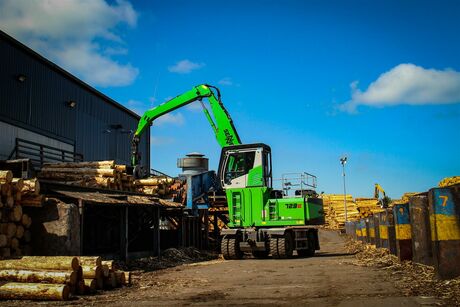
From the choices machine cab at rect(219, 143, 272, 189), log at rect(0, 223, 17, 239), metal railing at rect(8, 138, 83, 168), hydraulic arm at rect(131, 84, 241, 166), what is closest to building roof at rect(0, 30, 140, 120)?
metal railing at rect(8, 138, 83, 168)

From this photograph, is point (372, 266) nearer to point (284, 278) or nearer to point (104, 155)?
point (284, 278)

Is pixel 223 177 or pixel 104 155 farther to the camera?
pixel 104 155

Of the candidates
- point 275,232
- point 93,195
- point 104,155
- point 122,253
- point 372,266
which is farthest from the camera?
point 104,155

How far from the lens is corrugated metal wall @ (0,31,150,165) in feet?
77.8

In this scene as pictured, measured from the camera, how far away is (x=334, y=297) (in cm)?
878

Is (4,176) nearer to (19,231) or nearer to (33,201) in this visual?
(33,201)

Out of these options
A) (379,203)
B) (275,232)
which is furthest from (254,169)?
(379,203)

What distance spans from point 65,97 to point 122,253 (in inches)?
614

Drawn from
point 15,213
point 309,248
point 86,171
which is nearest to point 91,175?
point 86,171

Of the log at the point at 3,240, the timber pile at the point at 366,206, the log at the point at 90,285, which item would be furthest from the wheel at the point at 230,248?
the timber pile at the point at 366,206

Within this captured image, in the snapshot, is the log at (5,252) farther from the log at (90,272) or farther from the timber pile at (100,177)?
the timber pile at (100,177)

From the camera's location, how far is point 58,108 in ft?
93.4

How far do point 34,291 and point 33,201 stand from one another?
4.05 metres

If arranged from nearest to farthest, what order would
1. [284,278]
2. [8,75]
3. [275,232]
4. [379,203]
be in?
1. [284,278]
2. [275,232]
3. [8,75]
4. [379,203]
